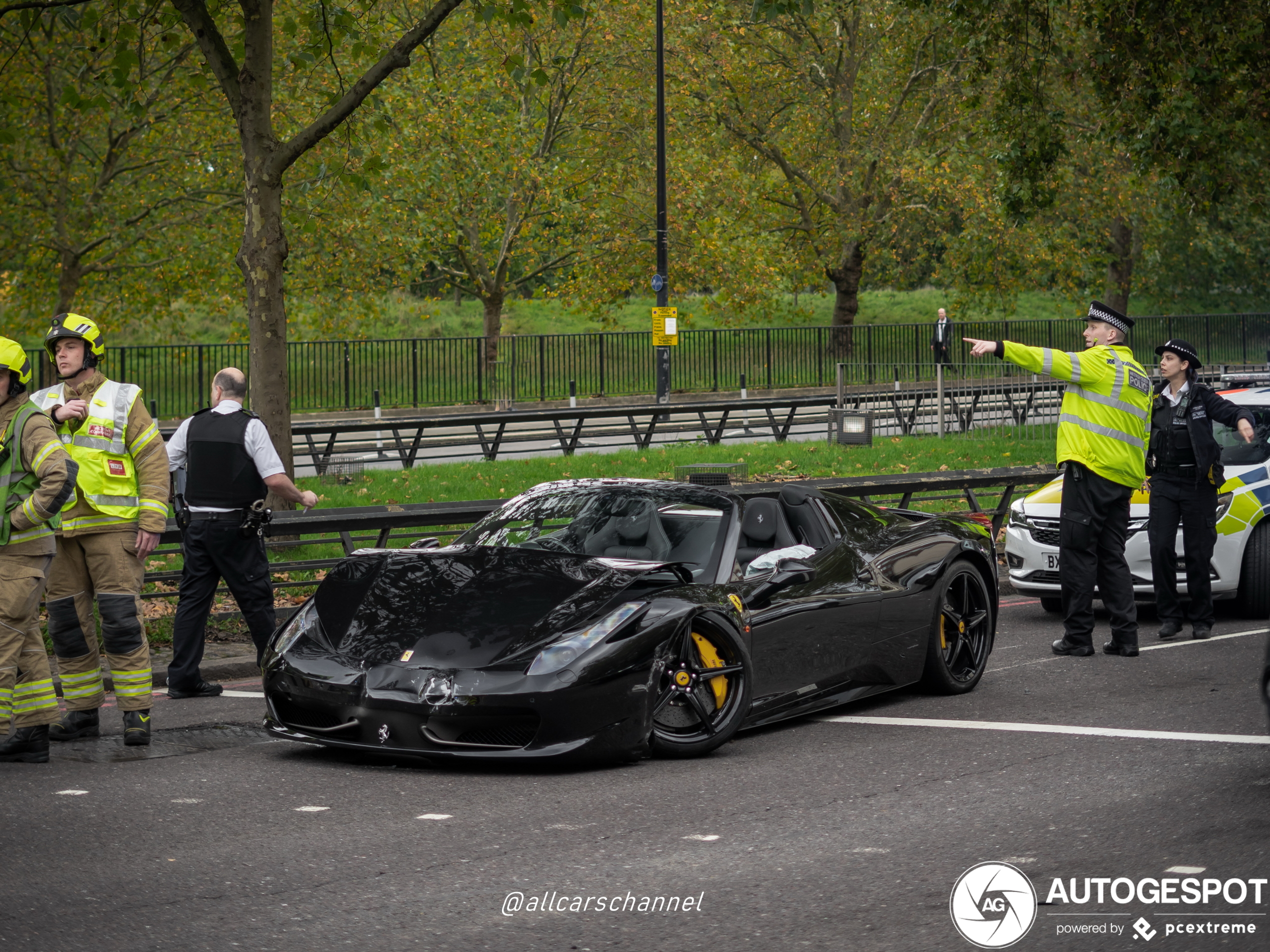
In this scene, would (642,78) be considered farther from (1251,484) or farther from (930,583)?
(930,583)

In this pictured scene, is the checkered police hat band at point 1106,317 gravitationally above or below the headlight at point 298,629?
above

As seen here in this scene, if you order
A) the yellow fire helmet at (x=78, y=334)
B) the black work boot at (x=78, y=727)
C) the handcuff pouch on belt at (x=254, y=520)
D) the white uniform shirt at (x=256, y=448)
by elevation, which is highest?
the yellow fire helmet at (x=78, y=334)

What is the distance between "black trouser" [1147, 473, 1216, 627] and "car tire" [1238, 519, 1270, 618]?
2.12 ft

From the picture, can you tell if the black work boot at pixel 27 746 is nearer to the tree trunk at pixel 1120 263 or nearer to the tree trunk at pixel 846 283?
the tree trunk at pixel 846 283

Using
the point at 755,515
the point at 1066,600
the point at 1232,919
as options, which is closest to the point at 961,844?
the point at 1232,919

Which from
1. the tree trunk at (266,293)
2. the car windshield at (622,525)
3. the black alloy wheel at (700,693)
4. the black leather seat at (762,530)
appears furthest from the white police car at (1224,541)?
the tree trunk at (266,293)

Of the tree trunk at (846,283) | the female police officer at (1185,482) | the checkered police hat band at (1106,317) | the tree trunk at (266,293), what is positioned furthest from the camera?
the tree trunk at (846,283)

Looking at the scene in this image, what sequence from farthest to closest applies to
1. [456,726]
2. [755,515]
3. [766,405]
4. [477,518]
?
1. [766,405]
2. [477,518]
3. [755,515]
4. [456,726]

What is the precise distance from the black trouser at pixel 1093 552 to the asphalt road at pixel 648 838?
1828 mm

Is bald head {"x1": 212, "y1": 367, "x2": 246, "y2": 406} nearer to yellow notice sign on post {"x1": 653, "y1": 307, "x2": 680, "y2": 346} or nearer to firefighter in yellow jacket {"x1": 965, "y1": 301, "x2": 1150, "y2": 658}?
firefighter in yellow jacket {"x1": 965, "y1": 301, "x2": 1150, "y2": 658}

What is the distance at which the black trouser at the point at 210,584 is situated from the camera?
8.80 meters

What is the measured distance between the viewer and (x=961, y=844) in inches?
214

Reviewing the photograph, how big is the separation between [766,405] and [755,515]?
1848cm

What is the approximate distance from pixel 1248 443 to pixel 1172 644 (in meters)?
1.94
